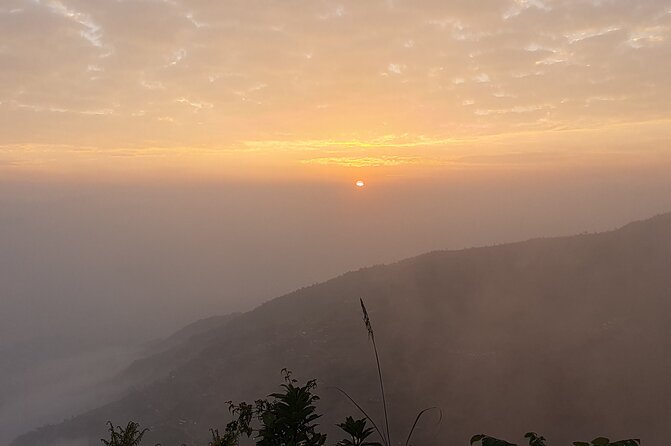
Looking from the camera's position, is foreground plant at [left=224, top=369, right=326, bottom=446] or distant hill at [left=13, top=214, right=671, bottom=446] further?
distant hill at [left=13, top=214, right=671, bottom=446]

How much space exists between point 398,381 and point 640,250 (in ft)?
202

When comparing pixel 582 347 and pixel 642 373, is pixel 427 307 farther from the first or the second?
pixel 642 373

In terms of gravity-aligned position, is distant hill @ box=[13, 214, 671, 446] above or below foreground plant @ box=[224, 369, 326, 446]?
below

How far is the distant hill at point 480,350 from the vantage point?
265 ft

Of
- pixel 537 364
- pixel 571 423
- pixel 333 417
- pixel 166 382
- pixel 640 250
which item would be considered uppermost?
pixel 640 250

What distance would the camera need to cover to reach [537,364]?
90.6 metres

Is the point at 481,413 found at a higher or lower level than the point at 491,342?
lower

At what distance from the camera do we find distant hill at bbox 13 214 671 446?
3174 inches

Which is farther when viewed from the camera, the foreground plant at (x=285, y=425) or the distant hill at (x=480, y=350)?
the distant hill at (x=480, y=350)

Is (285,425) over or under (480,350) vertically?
over

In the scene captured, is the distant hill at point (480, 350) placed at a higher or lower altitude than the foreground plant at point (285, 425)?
lower

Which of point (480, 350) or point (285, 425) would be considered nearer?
point (285, 425)

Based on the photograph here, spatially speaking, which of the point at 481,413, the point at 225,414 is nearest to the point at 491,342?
the point at 481,413

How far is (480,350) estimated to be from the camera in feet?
327
